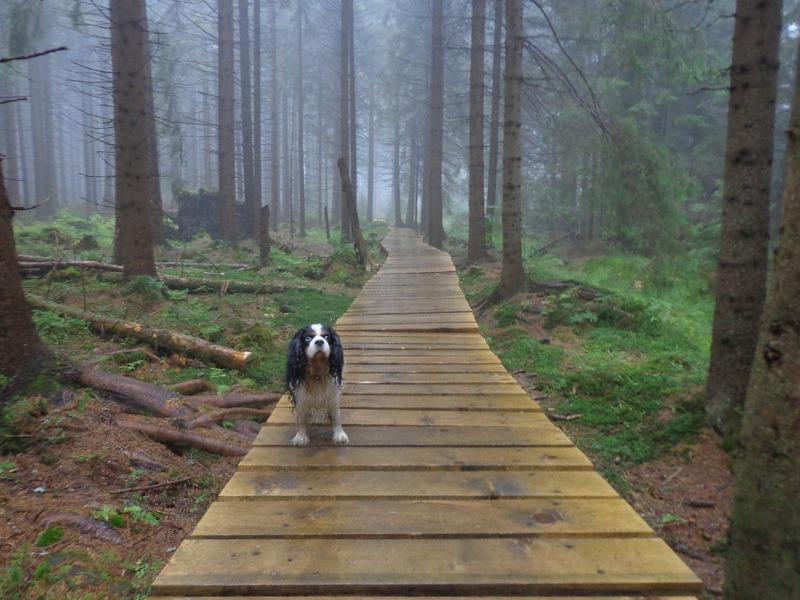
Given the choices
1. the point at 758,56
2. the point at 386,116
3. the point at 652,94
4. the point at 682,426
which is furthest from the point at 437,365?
the point at 386,116

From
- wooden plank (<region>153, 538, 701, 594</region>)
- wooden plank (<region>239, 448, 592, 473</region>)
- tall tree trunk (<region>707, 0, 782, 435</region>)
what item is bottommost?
wooden plank (<region>153, 538, 701, 594</region>)

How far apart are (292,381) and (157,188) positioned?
16.8 m

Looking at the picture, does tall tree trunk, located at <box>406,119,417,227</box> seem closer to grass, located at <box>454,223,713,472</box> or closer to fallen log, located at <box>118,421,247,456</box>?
grass, located at <box>454,223,713,472</box>

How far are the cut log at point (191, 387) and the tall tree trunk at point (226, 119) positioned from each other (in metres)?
14.2

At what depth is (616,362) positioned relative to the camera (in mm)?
6938

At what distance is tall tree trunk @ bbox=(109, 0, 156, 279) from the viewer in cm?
926

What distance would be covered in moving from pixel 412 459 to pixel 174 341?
183 inches

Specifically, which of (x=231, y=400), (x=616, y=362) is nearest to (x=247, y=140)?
(x=231, y=400)

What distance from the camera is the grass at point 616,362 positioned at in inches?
201

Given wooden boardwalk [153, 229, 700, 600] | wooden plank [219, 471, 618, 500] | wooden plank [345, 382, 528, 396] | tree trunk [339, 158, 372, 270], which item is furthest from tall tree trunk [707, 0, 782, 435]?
tree trunk [339, 158, 372, 270]

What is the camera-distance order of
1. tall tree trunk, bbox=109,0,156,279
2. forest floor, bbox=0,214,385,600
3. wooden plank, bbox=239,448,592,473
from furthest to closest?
tall tree trunk, bbox=109,0,156,279 < wooden plank, bbox=239,448,592,473 < forest floor, bbox=0,214,385,600

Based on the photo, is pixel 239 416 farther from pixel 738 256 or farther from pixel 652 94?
pixel 652 94

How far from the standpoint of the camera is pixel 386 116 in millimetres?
45688

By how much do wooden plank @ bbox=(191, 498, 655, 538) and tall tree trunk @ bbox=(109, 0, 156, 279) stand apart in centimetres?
799
